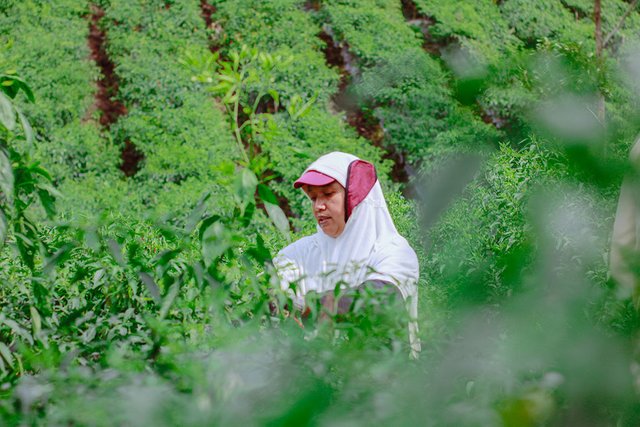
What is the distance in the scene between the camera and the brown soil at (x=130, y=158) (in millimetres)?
8078

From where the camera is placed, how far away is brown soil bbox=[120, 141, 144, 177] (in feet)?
26.5

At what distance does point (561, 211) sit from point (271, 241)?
11.6 ft

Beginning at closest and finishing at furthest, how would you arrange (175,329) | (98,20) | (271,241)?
(175,329) < (271,241) < (98,20)

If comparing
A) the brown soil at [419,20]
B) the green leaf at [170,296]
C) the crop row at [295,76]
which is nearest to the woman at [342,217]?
the green leaf at [170,296]

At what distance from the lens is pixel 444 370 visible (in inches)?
32.8

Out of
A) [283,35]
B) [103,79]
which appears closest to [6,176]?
[103,79]

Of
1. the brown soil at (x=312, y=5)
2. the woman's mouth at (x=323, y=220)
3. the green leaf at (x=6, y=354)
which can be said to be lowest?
the brown soil at (x=312, y=5)

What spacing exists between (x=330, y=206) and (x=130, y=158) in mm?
5794

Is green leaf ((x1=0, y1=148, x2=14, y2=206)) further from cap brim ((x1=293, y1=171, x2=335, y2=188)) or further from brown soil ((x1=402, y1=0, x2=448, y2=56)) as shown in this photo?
brown soil ((x1=402, y1=0, x2=448, y2=56))

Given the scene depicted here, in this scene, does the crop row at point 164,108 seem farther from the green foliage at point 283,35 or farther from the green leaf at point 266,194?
the green leaf at point 266,194

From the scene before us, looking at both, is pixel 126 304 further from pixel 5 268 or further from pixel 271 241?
pixel 271 241

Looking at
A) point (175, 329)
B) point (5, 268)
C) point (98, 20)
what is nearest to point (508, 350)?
point (175, 329)

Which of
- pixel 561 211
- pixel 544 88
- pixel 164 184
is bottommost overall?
pixel 164 184

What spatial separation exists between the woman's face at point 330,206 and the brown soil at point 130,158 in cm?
553
